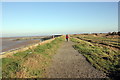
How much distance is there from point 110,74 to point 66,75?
2.31 m

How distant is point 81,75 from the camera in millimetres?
5312

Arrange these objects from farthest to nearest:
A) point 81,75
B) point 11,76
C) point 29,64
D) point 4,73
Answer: point 29,64 → point 81,75 → point 4,73 → point 11,76

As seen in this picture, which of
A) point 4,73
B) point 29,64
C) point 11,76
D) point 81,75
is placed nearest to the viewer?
point 11,76

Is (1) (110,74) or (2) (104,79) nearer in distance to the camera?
(2) (104,79)

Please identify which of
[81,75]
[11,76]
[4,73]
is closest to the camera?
[11,76]

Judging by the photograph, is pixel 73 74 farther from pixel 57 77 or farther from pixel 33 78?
pixel 33 78

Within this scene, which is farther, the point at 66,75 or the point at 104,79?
the point at 66,75

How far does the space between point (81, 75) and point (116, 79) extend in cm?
165

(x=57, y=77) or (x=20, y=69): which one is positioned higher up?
(x=20, y=69)

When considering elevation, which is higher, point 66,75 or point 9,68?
point 9,68

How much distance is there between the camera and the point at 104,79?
187 inches

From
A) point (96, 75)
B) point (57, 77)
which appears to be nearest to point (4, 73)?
point (57, 77)

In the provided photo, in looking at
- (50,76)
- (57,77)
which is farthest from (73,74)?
(50,76)

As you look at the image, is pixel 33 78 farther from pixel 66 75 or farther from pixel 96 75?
pixel 96 75
